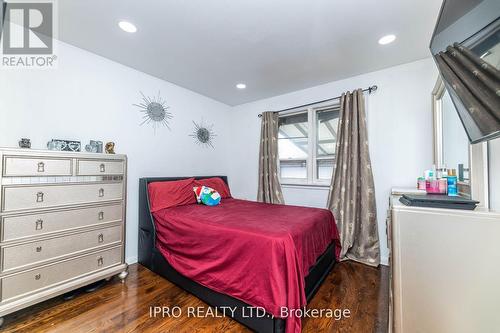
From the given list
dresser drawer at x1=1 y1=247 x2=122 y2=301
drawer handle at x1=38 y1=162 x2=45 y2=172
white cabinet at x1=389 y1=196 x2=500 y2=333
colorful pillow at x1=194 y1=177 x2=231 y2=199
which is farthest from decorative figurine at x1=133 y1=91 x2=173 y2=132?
white cabinet at x1=389 y1=196 x2=500 y2=333

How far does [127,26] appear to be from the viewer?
195 cm

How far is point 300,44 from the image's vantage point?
2213 millimetres

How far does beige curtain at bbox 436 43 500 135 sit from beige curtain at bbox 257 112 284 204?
261 cm

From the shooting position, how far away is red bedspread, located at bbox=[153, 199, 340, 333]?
1.45 m

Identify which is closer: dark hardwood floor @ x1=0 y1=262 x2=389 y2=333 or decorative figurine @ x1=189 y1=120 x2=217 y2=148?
dark hardwood floor @ x1=0 y1=262 x2=389 y2=333

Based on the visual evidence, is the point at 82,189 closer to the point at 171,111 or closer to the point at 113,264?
the point at 113,264

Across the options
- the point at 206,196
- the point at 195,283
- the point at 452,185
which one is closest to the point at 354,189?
the point at 452,185

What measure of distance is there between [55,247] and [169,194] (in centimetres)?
114

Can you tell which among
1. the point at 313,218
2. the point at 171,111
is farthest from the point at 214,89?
Result: the point at 313,218

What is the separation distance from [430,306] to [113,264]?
2603 millimetres

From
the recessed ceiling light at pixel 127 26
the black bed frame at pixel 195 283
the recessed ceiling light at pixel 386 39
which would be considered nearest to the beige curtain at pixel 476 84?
the recessed ceiling light at pixel 386 39

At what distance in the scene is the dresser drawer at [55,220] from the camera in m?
1.58

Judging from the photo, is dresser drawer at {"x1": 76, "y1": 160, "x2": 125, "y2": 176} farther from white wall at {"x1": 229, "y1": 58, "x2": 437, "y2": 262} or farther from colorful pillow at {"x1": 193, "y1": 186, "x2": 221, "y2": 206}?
white wall at {"x1": 229, "y1": 58, "x2": 437, "y2": 262}

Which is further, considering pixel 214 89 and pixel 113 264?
pixel 214 89
